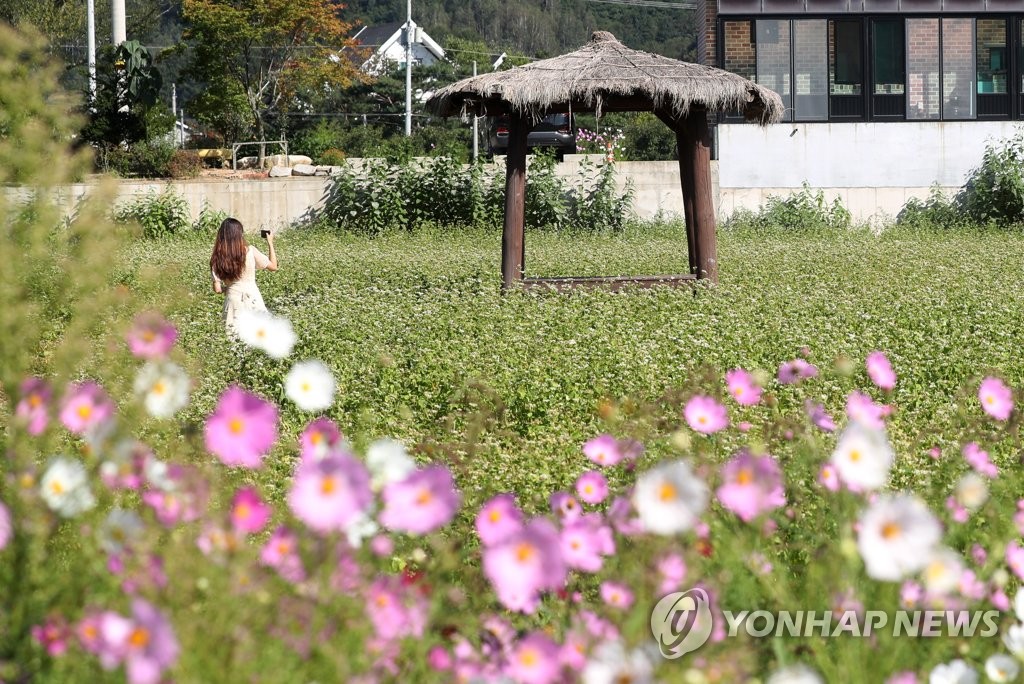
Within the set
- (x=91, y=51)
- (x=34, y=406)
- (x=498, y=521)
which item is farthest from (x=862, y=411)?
(x=91, y=51)

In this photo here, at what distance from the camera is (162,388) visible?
2248 mm

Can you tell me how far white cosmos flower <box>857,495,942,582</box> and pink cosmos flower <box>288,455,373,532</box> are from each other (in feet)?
2.33

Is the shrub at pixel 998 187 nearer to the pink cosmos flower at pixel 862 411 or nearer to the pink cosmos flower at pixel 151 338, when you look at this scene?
the pink cosmos flower at pixel 862 411

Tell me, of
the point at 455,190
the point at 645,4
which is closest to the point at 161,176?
the point at 455,190

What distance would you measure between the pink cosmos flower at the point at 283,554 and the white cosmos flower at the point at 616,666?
1.67 feet

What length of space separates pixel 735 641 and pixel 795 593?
848mm

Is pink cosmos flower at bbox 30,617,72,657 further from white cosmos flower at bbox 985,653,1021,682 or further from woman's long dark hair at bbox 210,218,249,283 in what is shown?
woman's long dark hair at bbox 210,218,249,283

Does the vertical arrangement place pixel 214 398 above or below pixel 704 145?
below

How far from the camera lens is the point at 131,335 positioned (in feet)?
7.96

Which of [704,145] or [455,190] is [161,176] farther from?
[704,145]

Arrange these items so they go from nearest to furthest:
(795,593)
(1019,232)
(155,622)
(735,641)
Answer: (155,622) → (735,641) → (795,593) → (1019,232)

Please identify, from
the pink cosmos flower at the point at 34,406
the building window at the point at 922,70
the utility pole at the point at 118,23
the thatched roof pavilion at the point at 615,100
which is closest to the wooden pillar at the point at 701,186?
the thatched roof pavilion at the point at 615,100

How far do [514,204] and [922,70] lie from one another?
1409 cm

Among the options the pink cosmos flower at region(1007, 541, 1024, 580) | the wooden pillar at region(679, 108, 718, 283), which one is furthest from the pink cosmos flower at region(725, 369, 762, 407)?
the wooden pillar at region(679, 108, 718, 283)
